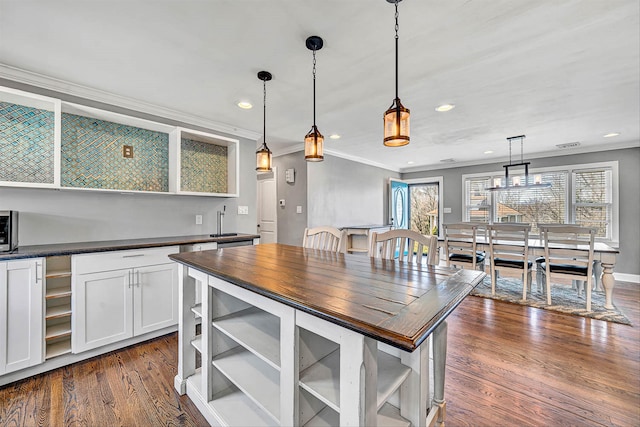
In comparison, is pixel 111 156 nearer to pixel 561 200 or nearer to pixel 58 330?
pixel 58 330

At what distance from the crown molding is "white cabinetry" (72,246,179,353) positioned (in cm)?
157

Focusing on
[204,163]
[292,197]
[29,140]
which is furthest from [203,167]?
[292,197]

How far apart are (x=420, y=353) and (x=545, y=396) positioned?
1.32m

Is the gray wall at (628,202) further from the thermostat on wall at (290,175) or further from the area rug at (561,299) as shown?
the thermostat on wall at (290,175)

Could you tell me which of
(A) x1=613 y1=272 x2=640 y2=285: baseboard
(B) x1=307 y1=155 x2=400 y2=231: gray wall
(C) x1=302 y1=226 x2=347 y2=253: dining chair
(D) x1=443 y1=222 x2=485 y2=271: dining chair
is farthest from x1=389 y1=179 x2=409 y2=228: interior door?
(C) x1=302 y1=226 x2=347 y2=253: dining chair

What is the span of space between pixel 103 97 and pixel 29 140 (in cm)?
72

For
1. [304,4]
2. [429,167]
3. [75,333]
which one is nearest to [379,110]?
[304,4]

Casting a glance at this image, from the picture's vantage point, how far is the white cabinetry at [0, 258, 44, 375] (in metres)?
1.82

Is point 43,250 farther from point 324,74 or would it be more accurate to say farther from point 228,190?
point 324,74

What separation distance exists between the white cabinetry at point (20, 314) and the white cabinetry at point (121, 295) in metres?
0.20

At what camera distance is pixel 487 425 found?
150 cm

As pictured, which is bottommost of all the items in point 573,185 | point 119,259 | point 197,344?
point 197,344

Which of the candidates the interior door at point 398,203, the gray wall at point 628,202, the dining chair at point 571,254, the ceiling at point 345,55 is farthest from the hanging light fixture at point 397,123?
the gray wall at point 628,202

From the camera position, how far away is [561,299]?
353 centimetres
